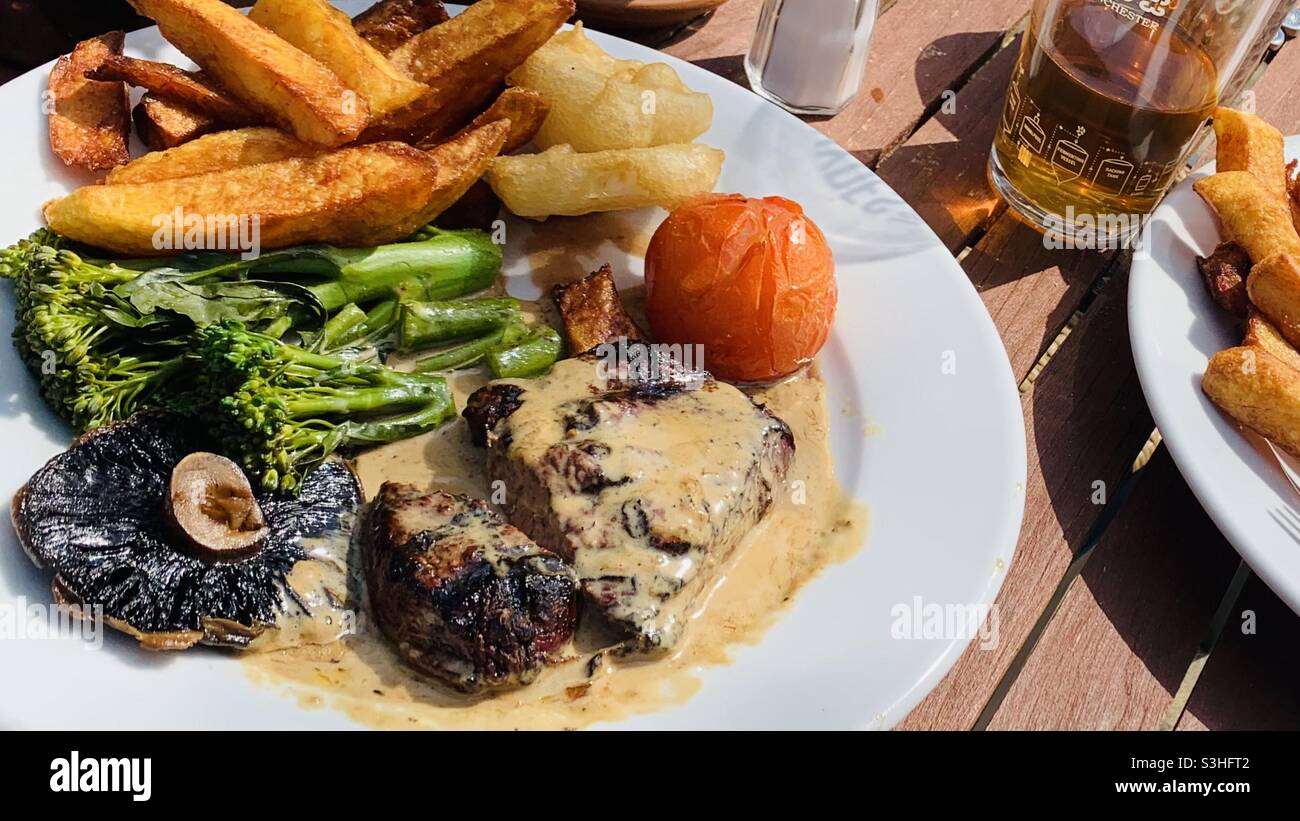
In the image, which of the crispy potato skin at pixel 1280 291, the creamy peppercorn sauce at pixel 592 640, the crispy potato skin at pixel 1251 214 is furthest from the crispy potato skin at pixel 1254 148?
the creamy peppercorn sauce at pixel 592 640

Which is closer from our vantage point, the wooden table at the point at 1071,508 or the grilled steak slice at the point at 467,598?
the grilled steak slice at the point at 467,598

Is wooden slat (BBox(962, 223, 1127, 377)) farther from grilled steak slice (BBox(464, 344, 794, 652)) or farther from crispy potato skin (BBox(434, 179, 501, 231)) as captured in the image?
crispy potato skin (BBox(434, 179, 501, 231))

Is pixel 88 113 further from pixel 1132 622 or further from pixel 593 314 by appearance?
pixel 1132 622

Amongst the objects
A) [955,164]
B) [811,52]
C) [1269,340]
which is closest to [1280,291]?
[1269,340]

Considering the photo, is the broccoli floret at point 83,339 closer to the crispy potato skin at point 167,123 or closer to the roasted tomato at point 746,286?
the crispy potato skin at point 167,123

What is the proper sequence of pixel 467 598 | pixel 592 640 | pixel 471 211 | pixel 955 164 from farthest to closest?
pixel 955 164 < pixel 471 211 < pixel 592 640 < pixel 467 598

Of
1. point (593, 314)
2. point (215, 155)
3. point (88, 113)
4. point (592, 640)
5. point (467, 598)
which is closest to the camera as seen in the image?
point (467, 598)
